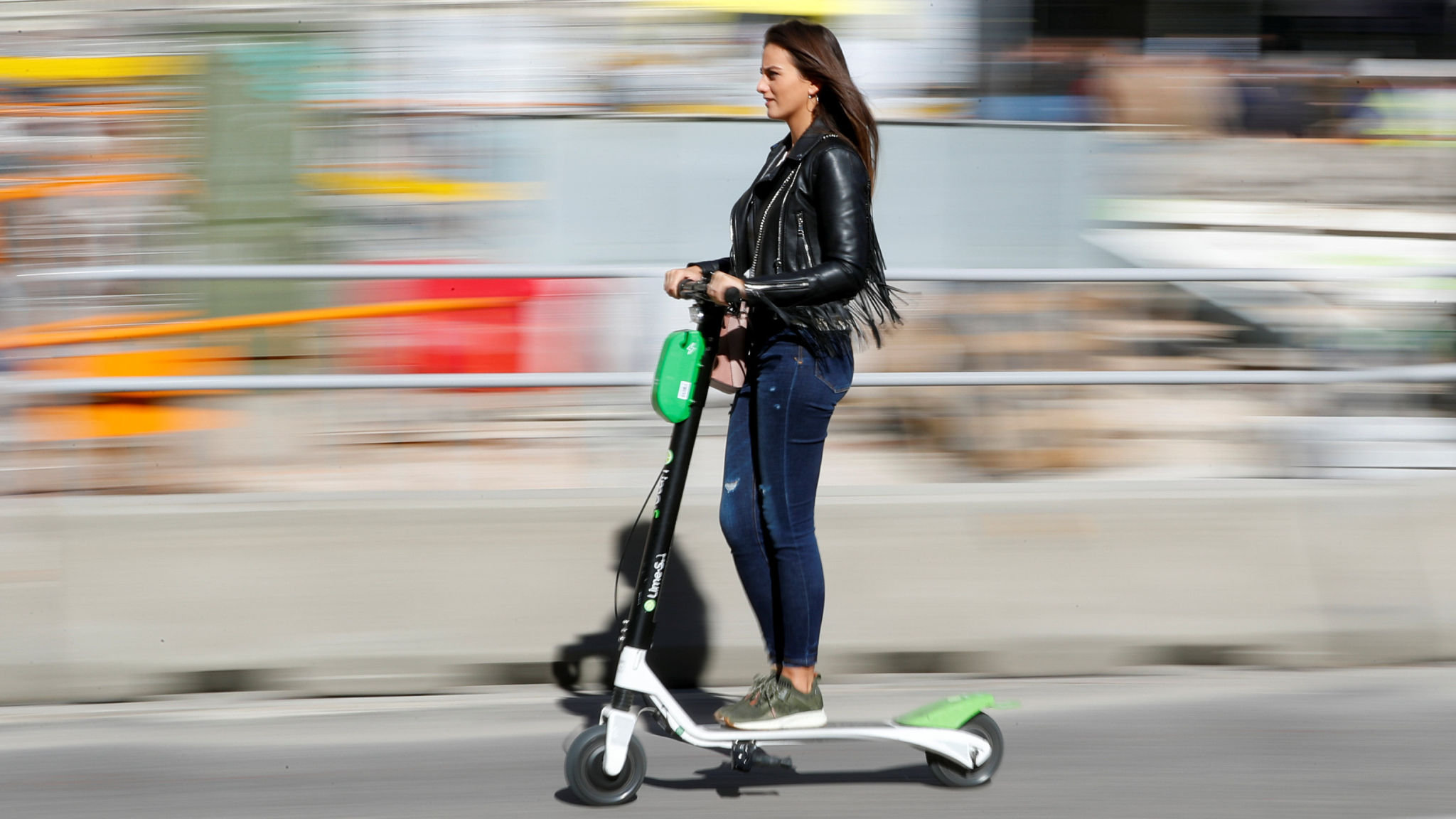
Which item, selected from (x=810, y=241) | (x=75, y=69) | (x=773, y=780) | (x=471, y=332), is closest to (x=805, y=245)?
(x=810, y=241)

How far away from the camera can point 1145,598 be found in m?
4.70

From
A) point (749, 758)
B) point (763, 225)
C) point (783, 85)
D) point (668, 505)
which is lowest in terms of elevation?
point (749, 758)

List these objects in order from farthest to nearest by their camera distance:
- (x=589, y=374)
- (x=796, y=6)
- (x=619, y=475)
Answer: (x=796, y=6) → (x=619, y=475) → (x=589, y=374)

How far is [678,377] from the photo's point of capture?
141 inches

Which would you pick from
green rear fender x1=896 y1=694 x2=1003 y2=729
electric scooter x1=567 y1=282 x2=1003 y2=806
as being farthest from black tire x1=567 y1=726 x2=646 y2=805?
green rear fender x1=896 y1=694 x2=1003 y2=729

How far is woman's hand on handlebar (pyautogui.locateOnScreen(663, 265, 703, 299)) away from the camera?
3529 millimetres

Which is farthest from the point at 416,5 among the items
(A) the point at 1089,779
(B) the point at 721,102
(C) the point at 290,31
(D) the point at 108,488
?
(A) the point at 1089,779

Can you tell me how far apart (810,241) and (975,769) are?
1409 mm

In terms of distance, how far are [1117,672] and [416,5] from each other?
426 centimetres

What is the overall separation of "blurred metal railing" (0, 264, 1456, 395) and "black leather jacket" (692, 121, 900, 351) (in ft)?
3.12

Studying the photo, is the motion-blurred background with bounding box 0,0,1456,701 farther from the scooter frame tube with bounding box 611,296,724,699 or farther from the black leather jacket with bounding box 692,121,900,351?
the black leather jacket with bounding box 692,121,900,351

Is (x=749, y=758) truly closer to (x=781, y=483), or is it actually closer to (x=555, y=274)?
(x=781, y=483)

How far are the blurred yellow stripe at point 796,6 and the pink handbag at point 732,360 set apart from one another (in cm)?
329

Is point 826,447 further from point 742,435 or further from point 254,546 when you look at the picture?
point 254,546
